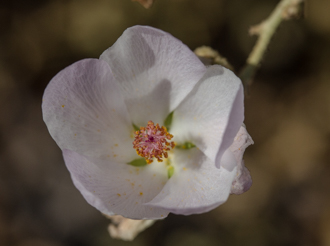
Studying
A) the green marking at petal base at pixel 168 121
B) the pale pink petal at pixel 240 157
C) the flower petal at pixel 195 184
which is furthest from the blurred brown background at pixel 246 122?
the pale pink petal at pixel 240 157

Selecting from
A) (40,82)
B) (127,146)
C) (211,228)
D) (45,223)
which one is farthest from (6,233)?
(127,146)

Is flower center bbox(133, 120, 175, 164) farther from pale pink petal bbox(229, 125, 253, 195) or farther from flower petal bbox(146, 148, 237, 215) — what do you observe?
pale pink petal bbox(229, 125, 253, 195)

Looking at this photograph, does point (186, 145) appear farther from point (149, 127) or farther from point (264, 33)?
point (264, 33)

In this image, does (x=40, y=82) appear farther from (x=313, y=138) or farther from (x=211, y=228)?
(x=313, y=138)

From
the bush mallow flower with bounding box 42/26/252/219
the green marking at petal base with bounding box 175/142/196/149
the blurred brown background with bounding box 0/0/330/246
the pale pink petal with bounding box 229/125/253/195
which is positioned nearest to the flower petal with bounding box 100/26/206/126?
the bush mallow flower with bounding box 42/26/252/219

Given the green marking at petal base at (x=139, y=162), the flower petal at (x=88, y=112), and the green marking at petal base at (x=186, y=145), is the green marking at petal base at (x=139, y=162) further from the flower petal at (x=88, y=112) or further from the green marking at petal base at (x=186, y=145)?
the green marking at petal base at (x=186, y=145)

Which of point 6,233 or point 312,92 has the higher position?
point 312,92

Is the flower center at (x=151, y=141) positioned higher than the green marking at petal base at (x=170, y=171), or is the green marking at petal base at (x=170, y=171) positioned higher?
the flower center at (x=151, y=141)
